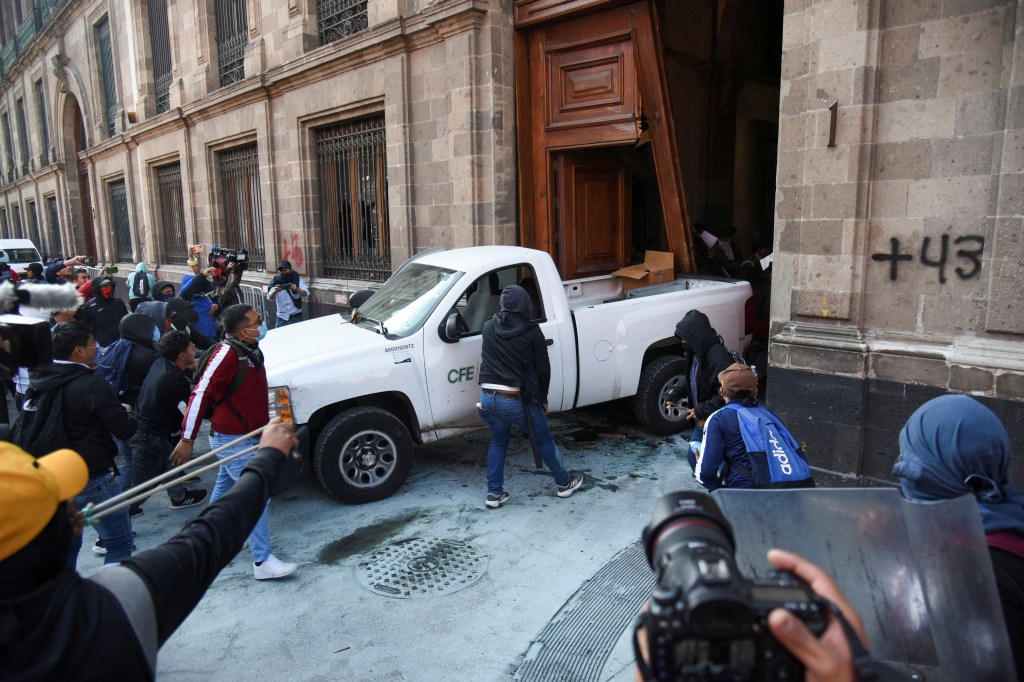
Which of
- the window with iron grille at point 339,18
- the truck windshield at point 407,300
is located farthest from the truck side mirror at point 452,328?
the window with iron grille at point 339,18

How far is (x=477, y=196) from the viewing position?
9.22 metres

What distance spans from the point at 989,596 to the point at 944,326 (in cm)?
417

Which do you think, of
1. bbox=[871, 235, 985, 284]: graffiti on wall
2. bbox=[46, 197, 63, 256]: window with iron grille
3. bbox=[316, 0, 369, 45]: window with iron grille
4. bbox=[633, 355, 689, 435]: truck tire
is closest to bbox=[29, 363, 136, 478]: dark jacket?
bbox=[633, 355, 689, 435]: truck tire

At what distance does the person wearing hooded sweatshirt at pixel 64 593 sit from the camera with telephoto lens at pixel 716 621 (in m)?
1.19

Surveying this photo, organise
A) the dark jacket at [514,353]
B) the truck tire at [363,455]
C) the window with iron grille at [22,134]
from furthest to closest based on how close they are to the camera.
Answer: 1. the window with iron grille at [22,134]
2. the truck tire at [363,455]
3. the dark jacket at [514,353]

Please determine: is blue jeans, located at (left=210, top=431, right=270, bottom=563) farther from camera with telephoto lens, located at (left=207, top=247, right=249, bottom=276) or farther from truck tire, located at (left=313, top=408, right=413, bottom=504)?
camera with telephoto lens, located at (left=207, top=247, right=249, bottom=276)

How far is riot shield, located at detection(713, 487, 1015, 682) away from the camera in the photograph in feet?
5.00

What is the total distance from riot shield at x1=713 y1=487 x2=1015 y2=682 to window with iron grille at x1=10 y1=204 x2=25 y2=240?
42.4m

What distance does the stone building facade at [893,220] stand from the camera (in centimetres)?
470

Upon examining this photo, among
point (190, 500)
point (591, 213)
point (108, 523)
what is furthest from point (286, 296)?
point (108, 523)

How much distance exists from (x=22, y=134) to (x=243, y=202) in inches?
1041

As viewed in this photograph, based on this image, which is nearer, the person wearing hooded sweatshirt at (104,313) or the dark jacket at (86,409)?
the dark jacket at (86,409)

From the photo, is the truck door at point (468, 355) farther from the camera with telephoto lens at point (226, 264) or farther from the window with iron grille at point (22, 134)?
the window with iron grille at point (22, 134)

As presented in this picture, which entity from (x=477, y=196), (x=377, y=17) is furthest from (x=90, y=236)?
(x=477, y=196)
